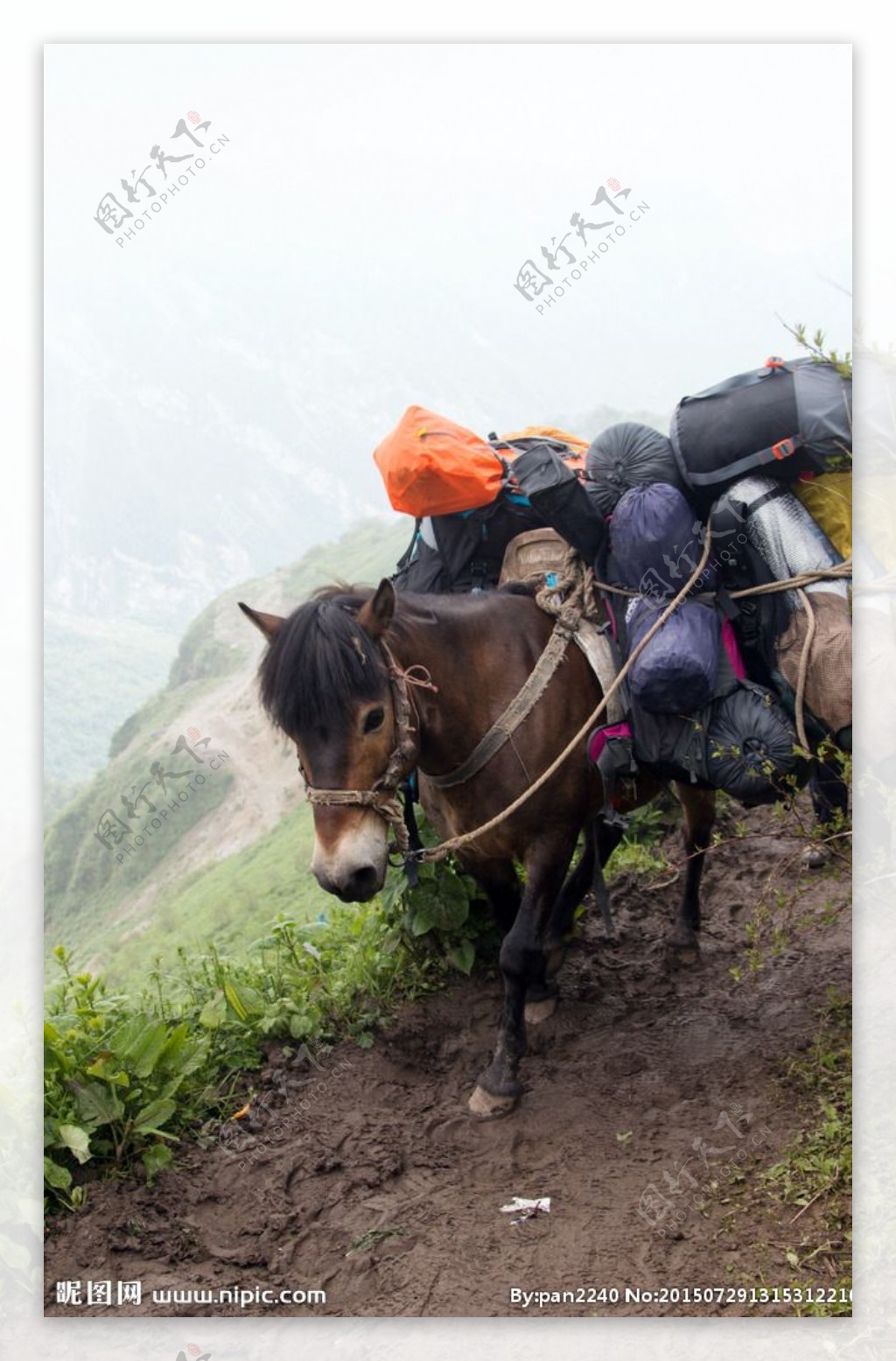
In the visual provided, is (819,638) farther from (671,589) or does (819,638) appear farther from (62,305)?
(62,305)

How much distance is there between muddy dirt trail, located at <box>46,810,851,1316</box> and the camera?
4.15 meters

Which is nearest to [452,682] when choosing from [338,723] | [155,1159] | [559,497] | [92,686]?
[338,723]

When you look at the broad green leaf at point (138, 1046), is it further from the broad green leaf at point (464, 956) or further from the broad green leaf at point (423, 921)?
the broad green leaf at point (464, 956)

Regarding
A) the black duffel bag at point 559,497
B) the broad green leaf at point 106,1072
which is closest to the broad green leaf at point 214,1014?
the broad green leaf at point 106,1072

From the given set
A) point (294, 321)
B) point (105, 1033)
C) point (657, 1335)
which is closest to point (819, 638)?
point (657, 1335)

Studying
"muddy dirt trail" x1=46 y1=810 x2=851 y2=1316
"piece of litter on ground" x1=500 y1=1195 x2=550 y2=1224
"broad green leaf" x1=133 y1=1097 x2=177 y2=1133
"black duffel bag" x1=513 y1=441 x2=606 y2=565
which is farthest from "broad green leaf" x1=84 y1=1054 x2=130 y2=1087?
"black duffel bag" x1=513 y1=441 x2=606 y2=565

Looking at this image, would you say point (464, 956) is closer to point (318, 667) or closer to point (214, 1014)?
point (214, 1014)

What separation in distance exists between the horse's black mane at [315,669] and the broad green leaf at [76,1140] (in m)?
1.75

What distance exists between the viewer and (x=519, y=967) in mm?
4848

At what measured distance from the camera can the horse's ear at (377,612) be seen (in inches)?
164

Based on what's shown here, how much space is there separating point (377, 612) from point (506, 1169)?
7.32 ft

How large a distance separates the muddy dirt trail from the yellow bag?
123 cm

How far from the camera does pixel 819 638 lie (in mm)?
4633

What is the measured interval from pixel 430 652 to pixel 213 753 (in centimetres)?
594
